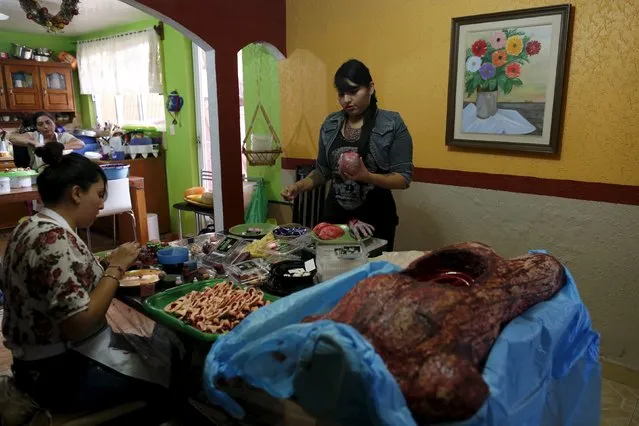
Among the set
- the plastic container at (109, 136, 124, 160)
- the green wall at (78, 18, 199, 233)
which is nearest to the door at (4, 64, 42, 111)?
the green wall at (78, 18, 199, 233)

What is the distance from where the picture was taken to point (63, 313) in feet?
4.10

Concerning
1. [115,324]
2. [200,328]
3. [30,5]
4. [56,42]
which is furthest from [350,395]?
[56,42]

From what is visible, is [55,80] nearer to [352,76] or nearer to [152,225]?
[152,225]

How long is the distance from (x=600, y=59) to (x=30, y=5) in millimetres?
3508

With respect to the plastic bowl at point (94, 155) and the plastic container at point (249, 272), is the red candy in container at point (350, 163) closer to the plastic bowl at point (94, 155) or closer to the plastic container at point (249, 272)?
the plastic container at point (249, 272)

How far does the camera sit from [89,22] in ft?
18.0

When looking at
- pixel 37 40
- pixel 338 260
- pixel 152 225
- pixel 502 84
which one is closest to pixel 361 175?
pixel 338 260

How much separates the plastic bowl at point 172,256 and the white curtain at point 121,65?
3904mm

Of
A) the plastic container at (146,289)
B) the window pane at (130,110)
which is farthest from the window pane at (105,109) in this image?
the plastic container at (146,289)

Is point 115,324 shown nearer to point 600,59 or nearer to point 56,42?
point 600,59

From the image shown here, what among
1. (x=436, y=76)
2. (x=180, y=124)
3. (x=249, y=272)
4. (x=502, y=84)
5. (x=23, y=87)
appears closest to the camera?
(x=249, y=272)

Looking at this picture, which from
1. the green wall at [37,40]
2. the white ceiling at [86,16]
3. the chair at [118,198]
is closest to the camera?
the chair at [118,198]

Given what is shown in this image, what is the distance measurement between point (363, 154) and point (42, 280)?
139cm

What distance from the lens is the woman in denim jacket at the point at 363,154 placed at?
83.1 inches
